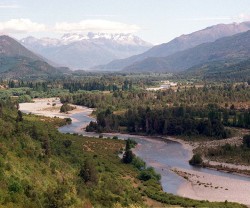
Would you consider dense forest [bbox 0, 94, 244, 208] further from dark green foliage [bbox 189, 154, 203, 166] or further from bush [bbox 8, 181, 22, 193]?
dark green foliage [bbox 189, 154, 203, 166]

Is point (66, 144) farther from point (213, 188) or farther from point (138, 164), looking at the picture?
point (213, 188)

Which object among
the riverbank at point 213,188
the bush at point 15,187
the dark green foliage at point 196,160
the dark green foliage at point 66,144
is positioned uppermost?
the bush at point 15,187

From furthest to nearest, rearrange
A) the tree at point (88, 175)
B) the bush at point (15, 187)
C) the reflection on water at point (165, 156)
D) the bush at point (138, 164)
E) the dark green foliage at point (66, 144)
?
the dark green foliage at point (66, 144), the bush at point (138, 164), the reflection on water at point (165, 156), the tree at point (88, 175), the bush at point (15, 187)

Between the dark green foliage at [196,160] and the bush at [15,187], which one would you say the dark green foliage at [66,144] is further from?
the bush at [15,187]

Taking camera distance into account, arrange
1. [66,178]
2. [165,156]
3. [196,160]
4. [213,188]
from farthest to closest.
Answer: [165,156]
[196,160]
[213,188]
[66,178]

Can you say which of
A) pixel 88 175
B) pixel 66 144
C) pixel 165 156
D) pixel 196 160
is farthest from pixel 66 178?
pixel 165 156

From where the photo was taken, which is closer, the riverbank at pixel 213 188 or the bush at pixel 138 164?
the riverbank at pixel 213 188

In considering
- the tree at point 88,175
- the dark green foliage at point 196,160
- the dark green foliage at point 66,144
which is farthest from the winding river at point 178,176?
the dark green foliage at point 66,144

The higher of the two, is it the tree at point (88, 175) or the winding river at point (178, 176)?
the tree at point (88, 175)

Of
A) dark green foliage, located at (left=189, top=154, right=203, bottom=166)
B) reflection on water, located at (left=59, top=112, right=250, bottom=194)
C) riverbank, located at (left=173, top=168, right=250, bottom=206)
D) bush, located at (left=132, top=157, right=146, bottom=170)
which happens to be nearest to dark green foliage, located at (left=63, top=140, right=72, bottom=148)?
bush, located at (left=132, top=157, right=146, bottom=170)
